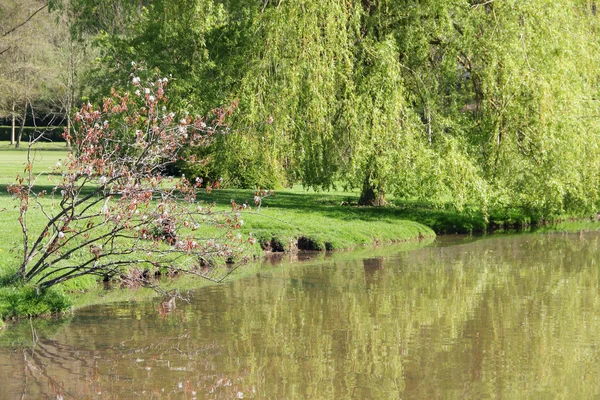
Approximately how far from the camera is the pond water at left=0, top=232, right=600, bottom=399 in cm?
848

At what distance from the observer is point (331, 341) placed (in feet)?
34.0

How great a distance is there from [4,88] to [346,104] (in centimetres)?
2922

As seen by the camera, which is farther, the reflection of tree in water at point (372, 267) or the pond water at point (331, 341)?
the reflection of tree in water at point (372, 267)

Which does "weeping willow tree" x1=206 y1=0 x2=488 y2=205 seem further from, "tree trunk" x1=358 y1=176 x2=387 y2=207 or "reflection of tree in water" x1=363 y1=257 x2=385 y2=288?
"tree trunk" x1=358 y1=176 x2=387 y2=207

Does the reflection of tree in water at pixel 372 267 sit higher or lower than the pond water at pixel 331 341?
higher

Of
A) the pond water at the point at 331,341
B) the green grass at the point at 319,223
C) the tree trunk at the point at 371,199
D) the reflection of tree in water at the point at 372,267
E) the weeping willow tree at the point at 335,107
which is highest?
the weeping willow tree at the point at 335,107

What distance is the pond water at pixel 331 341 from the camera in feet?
27.8

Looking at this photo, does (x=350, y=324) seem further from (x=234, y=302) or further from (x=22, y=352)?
(x=22, y=352)

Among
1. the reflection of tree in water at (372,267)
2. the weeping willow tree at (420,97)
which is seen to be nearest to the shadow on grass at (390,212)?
the weeping willow tree at (420,97)

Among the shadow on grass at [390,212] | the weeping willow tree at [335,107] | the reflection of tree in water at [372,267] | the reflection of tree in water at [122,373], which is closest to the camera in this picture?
the reflection of tree in water at [122,373]

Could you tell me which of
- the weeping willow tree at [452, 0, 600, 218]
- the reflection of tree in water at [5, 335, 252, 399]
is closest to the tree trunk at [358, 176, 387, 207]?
the weeping willow tree at [452, 0, 600, 218]

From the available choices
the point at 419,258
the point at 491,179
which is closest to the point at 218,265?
the point at 419,258

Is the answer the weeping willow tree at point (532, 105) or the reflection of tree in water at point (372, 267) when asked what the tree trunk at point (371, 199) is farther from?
the reflection of tree in water at point (372, 267)

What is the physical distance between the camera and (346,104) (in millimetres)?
18328
